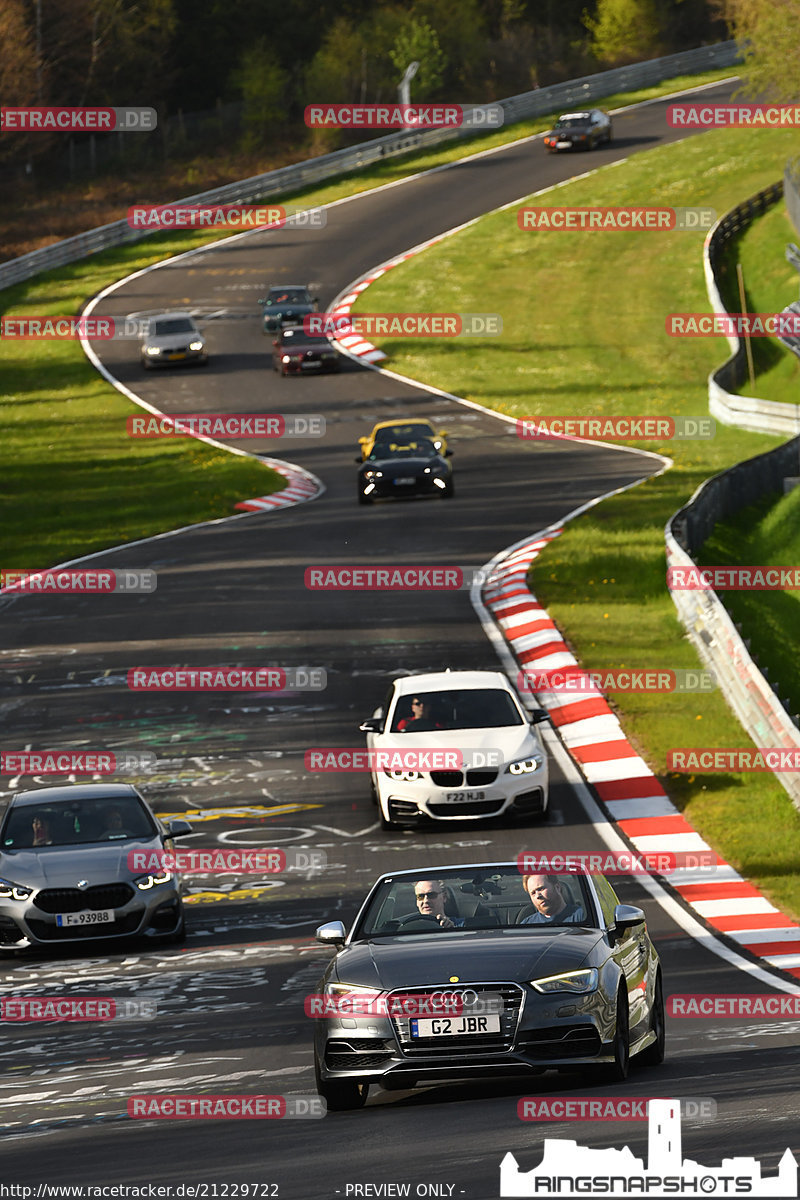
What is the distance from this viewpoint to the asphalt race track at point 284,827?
349 inches

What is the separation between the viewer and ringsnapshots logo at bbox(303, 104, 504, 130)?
3401 inches

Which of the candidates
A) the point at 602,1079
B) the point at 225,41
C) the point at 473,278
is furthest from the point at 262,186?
the point at 602,1079

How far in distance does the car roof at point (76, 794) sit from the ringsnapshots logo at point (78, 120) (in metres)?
71.4

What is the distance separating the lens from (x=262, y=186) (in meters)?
79.4

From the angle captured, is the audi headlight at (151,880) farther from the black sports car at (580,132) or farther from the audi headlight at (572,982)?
the black sports car at (580,132)

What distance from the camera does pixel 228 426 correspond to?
49.5m

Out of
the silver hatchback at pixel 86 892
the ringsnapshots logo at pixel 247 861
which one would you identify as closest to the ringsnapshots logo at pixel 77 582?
the ringsnapshots logo at pixel 247 861

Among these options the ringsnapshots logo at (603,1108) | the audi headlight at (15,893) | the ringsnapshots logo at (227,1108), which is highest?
the ringsnapshots logo at (603,1108)

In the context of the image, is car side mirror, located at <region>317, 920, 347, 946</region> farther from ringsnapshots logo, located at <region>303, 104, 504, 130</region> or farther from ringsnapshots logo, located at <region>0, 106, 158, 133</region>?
ringsnapshots logo, located at <region>0, 106, 158, 133</region>

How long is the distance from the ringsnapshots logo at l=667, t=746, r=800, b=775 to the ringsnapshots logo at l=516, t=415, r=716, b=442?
83.8 ft

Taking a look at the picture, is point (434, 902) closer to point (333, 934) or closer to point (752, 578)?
point (333, 934)

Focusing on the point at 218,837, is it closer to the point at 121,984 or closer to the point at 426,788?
the point at 426,788

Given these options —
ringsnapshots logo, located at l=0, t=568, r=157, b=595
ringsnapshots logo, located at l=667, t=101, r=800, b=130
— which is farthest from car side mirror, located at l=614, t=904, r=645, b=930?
ringsnapshots logo, located at l=667, t=101, r=800, b=130

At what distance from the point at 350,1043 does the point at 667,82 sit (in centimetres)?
8596
